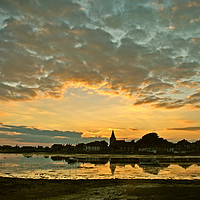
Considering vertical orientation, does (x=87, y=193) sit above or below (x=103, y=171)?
below

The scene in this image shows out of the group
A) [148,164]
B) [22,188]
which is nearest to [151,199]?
[22,188]

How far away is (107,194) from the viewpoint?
2223 centimetres

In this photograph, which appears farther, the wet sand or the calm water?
the calm water

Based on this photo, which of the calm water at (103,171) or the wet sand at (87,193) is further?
the calm water at (103,171)

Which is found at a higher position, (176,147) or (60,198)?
(176,147)

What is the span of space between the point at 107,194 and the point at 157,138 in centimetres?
18273

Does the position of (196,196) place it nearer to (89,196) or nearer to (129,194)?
(129,194)

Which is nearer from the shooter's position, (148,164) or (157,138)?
(148,164)

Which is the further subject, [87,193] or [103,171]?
[103,171]

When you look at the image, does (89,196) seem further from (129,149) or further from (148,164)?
(129,149)

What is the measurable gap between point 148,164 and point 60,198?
46.0 metres

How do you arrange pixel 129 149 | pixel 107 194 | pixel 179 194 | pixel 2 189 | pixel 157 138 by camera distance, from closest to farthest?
pixel 179 194
pixel 107 194
pixel 2 189
pixel 129 149
pixel 157 138

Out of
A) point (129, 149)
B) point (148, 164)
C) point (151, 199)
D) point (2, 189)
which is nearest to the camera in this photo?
point (151, 199)

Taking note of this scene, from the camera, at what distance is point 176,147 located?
19275cm
